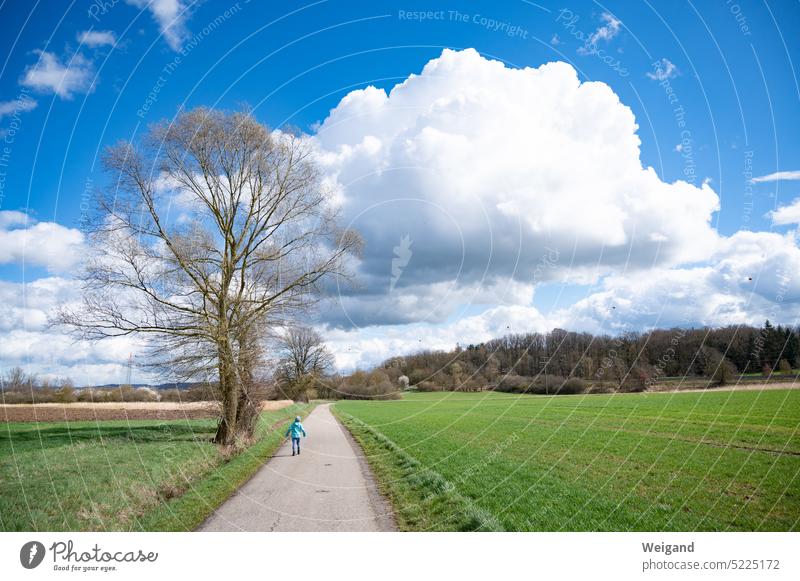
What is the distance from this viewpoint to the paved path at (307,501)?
340 inches

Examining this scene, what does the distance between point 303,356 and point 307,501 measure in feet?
26.4

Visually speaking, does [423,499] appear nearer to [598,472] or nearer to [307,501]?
[307,501]

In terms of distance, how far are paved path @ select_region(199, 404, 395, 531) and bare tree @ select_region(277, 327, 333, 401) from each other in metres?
3.44

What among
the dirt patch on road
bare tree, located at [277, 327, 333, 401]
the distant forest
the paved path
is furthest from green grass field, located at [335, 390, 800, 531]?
the dirt patch on road

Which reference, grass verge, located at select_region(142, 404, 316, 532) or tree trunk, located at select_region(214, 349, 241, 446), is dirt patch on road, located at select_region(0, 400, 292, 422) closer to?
tree trunk, located at select_region(214, 349, 241, 446)

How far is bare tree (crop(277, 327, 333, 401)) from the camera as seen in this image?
16.2 meters

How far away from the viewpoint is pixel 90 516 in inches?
348

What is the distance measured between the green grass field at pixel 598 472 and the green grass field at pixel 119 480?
462 cm

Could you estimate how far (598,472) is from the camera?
46.1ft

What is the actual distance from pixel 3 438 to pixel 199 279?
16.1 meters

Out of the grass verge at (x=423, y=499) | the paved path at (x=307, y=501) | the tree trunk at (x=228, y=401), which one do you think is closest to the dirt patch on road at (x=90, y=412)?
the tree trunk at (x=228, y=401)

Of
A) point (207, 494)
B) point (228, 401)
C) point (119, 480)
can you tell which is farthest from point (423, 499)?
point (228, 401)

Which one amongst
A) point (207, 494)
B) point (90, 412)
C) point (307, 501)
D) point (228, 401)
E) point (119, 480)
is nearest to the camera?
point (307, 501)
